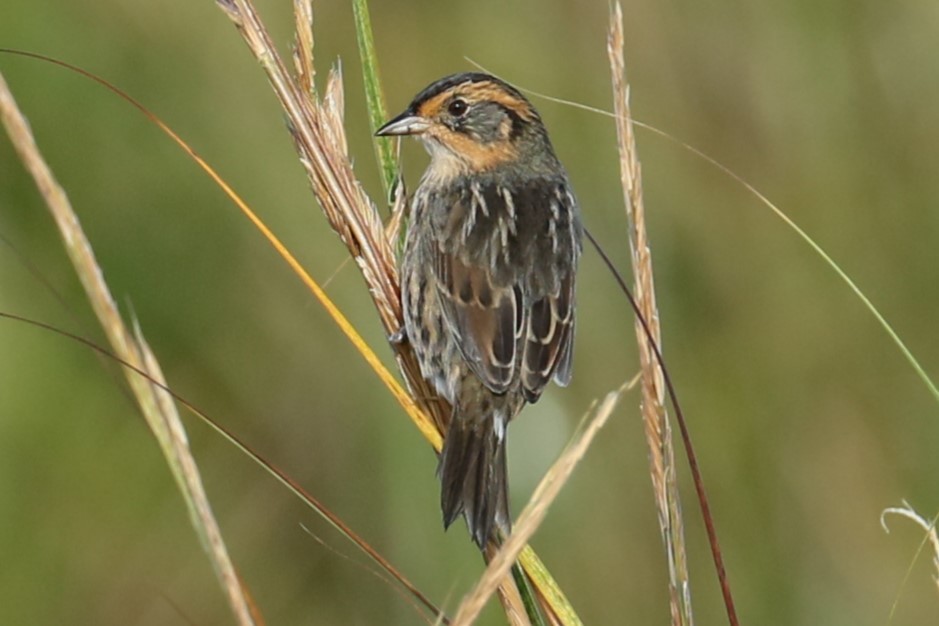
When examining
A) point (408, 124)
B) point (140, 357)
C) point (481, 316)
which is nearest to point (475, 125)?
point (408, 124)

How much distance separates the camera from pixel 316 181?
2.30 m

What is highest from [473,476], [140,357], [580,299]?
[140,357]

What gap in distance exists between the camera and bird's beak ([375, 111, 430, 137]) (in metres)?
3.05

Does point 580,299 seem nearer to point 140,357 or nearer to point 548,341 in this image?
point 548,341

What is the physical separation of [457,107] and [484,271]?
46cm

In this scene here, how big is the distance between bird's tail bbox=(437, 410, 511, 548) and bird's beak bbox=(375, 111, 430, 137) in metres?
0.63

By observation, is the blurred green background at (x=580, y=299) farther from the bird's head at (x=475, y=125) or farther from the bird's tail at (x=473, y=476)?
the bird's tail at (x=473, y=476)

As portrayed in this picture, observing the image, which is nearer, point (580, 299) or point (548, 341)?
point (548, 341)

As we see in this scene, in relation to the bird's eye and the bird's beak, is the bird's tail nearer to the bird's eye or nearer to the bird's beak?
the bird's beak

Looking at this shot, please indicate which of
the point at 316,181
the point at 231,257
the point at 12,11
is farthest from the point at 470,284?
the point at 12,11

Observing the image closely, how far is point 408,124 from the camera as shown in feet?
10.5

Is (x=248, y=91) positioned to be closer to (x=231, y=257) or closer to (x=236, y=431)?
(x=231, y=257)

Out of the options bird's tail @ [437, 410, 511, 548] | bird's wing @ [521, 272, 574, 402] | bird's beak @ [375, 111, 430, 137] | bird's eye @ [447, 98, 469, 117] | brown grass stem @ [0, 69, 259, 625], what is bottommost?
bird's tail @ [437, 410, 511, 548]

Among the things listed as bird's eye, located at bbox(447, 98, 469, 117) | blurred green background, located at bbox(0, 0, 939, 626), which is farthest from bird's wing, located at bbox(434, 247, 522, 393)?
blurred green background, located at bbox(0, 0, 939, 626)
